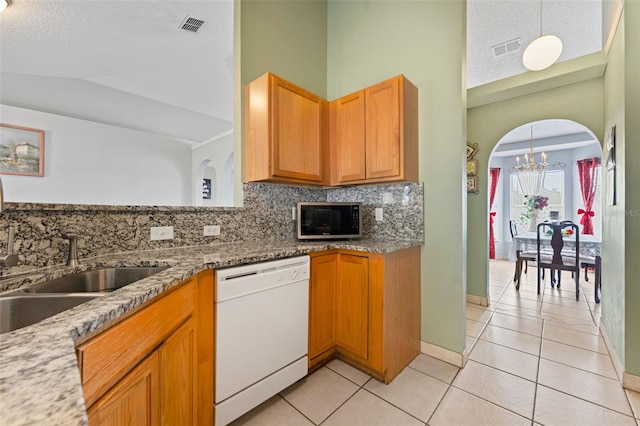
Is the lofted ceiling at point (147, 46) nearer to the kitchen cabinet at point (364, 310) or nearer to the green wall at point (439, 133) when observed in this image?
the green wall at point (439, 133)

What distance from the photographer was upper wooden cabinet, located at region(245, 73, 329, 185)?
6.45 ft

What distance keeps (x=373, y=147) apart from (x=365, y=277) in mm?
1037

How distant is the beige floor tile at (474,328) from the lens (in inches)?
96.2

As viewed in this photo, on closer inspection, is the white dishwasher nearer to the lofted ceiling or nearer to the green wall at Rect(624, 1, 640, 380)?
the green wall at Rect(624, 1, 640, 380)

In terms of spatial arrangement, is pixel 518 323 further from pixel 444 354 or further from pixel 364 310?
pixel 364 310

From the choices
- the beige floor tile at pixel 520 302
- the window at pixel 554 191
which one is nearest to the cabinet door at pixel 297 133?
the beige floor tile at pixel 520 302

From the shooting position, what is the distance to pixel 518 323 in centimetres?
266

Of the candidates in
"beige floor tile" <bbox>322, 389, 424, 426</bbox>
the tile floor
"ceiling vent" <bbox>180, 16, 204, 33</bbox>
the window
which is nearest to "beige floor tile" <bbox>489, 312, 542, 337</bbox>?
the tile floor

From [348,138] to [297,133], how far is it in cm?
46

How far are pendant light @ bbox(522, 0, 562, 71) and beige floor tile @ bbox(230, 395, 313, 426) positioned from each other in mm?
3380

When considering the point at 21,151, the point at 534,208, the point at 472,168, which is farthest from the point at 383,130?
the point at 534,208

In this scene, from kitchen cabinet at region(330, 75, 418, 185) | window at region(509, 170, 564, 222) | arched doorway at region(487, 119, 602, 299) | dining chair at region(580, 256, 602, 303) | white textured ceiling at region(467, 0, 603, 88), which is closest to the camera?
kitchen cabinet at region(330, 75, 418, 185)

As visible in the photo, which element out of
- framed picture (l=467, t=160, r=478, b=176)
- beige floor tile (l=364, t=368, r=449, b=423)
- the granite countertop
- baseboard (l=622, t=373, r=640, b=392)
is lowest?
beige floor tile (l=364, t=368, r=449, b=423)

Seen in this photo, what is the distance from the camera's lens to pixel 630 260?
174cm
